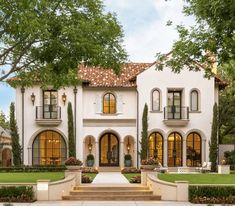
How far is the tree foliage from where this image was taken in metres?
14.9

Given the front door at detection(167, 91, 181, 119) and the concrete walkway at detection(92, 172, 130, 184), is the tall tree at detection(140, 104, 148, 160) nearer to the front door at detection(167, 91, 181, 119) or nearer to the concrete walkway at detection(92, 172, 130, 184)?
the front door at detection(167, 91, 181, 119)

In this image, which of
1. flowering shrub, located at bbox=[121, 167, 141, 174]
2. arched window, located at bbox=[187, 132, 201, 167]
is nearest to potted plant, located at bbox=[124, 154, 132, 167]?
flowering shrub, located at bbox=[121, 167, 141, 174]

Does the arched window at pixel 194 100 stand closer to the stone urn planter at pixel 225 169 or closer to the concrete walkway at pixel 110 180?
the stone urn planter at pixel 225 169

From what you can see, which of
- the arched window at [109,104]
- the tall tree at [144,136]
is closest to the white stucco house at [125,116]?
the arched window at [109,104]

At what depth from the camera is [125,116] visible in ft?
135

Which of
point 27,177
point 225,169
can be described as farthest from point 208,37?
point 225,169

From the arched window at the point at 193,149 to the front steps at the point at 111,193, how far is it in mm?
18056

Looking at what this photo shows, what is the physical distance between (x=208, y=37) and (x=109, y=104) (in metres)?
23.8

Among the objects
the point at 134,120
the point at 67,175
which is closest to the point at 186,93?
the point at 134,120

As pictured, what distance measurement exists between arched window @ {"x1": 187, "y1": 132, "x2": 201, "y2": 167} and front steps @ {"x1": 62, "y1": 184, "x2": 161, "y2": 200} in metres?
18.1

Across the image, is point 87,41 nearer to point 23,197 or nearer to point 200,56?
point 200,56

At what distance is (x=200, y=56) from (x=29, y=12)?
6.01 meters

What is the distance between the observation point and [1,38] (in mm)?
21531

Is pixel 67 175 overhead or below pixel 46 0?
below
